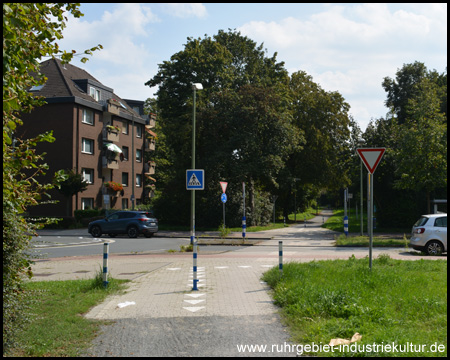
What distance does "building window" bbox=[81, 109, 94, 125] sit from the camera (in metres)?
44.3

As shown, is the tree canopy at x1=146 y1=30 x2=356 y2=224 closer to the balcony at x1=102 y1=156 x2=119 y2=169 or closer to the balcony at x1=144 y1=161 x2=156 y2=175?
the balcony at x1=102 y1=156 x2=119 y2=169

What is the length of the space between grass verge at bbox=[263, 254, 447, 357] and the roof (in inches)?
1451

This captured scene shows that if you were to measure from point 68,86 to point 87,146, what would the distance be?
5744 millimetres

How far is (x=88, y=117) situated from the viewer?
148 ft

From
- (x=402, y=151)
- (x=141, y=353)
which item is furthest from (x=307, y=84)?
(x=141, y=353)

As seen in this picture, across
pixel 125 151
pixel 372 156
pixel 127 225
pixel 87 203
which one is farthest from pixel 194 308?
pixel 125 151

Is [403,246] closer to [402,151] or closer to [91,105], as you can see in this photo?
[402,151]

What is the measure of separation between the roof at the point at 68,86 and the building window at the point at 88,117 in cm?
79

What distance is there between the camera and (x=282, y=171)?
44.2 m

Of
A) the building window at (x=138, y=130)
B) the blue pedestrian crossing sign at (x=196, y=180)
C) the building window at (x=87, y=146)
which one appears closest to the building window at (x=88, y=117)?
the building window at (x=87, y=146)

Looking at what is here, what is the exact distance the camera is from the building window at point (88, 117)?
4431 cm

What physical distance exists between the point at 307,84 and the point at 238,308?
41.5 metres

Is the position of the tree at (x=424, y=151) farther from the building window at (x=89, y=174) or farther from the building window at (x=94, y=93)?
the building window at (x=94, y=93)

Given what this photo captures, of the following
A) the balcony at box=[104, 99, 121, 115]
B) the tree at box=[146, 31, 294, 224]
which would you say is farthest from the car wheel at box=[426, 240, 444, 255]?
the balcony at box=[104, 99, 121, 115]
